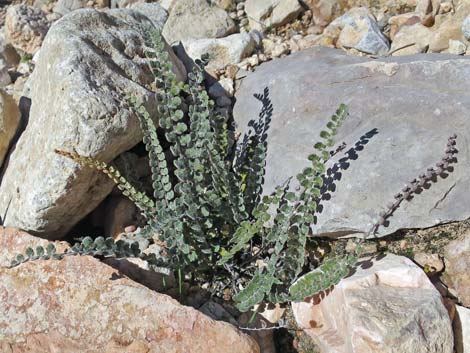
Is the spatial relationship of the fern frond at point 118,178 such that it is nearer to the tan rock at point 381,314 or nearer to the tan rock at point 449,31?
the tan rock at point 381,314

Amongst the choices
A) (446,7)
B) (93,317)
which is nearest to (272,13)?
(446,7)

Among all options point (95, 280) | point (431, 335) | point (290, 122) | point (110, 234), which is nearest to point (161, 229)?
point (95, 280)

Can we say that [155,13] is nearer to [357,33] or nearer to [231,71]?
[231,71]

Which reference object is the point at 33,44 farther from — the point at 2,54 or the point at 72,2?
the point at 72,2

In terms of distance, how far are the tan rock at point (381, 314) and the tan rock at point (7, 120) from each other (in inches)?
91.9

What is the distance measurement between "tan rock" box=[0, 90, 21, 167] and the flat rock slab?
162cm

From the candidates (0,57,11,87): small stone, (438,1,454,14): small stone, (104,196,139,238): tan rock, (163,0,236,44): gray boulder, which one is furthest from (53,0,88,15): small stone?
(438,1,454,14): small stone

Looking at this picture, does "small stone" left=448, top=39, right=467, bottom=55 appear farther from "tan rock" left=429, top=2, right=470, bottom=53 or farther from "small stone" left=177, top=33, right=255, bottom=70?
"small stone" left=177, top=33, right=255, bottom=70

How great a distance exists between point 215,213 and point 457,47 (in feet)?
7.90

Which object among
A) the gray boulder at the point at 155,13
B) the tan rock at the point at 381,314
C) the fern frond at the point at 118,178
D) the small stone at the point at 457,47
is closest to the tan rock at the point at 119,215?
the fern frond at the point at 118,178

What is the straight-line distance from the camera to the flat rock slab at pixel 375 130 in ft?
9.89

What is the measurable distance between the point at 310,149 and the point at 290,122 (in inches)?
12.1

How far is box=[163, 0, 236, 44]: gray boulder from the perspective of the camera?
489 cm

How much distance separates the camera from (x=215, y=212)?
10.8 feet
